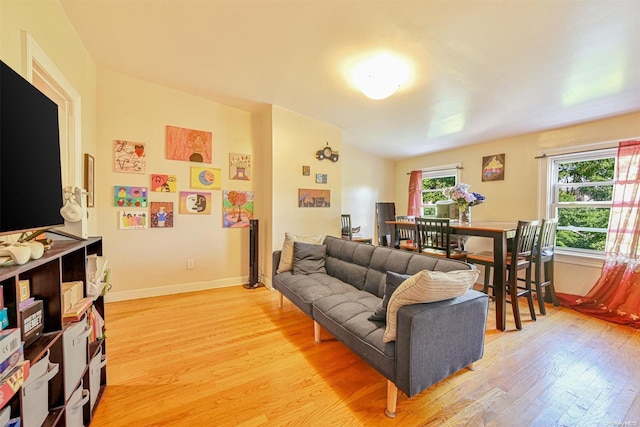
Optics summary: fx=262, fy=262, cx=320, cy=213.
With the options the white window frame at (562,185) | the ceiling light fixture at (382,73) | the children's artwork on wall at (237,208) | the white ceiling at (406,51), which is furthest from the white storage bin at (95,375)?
the white window frame at (562,185)

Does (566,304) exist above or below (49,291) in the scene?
below

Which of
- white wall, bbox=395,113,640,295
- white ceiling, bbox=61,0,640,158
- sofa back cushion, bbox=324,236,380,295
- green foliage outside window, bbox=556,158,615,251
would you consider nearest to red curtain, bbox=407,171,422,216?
white wall, bbox=395,113,640,295

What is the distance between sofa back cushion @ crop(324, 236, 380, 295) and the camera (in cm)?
248

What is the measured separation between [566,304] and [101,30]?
218 inches

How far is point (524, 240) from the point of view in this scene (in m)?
2.55

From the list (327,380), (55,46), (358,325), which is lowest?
(327,380)

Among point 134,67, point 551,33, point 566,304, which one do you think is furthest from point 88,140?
point 566,304

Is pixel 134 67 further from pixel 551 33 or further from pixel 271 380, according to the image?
pixel 551 33

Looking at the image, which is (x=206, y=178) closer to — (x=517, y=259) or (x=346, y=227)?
(x=346, y=227)

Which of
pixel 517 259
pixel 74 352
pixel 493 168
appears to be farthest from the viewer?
pixel 493 168

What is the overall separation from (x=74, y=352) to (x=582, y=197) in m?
4.83

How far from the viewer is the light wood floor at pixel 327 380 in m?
1.48

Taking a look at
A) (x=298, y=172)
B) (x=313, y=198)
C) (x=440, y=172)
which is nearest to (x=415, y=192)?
(x=440, y=172)

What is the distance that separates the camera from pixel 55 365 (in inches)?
42.9
